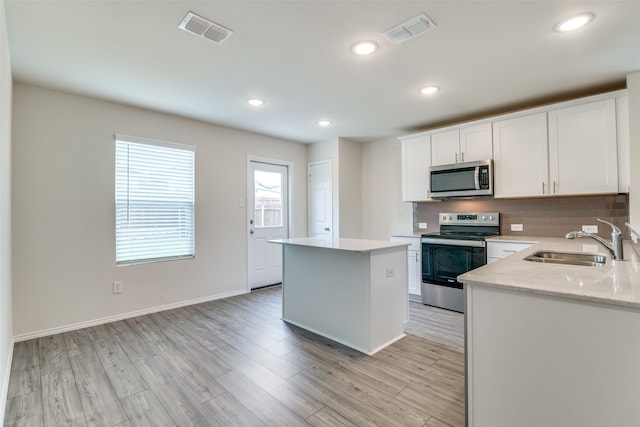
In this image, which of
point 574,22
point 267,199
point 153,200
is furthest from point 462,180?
point 153,200

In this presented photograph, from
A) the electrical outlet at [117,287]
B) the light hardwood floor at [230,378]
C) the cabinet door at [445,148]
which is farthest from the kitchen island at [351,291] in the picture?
the electrical outlet at [117,287]

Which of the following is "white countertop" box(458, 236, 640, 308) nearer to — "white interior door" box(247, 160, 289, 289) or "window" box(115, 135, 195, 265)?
"window" box(115, 135, 195, 265)

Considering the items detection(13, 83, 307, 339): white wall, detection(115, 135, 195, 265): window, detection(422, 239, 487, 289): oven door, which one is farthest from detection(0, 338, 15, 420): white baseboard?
detection(422, 239, 487, 289): oven door

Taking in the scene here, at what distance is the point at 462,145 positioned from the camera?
387 centimetres

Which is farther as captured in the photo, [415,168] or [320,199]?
[320,199]

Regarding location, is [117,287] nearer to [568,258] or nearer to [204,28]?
[204,28]

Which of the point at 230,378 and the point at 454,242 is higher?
the point at 454,242

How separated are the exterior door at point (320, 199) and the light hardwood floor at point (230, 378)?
2294 millimetres

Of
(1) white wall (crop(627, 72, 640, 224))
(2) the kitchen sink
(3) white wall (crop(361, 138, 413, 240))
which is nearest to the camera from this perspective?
(2) the kitchen sink

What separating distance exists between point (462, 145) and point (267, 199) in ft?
9.78

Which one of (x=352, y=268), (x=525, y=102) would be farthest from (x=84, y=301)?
(x=525, y=102)

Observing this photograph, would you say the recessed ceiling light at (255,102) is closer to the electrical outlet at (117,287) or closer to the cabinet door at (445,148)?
the cabinet door at (445,148)

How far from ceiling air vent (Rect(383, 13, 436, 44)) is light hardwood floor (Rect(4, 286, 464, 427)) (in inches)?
95.8

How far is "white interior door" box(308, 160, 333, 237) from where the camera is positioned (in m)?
5.18
